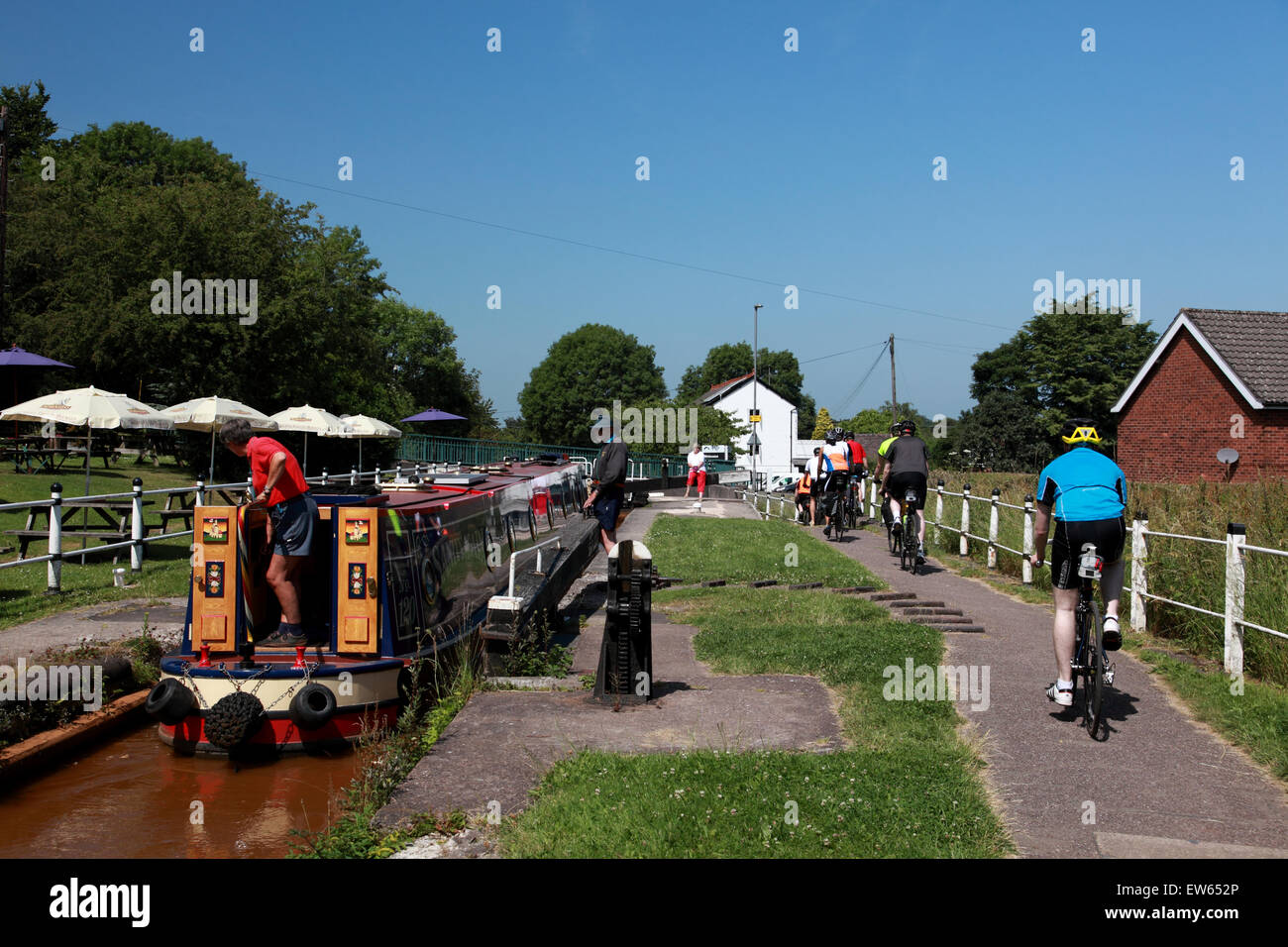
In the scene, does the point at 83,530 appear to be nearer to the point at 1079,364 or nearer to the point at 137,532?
the point at 137,532

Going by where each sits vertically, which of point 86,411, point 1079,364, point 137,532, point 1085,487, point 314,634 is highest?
point 1079,364

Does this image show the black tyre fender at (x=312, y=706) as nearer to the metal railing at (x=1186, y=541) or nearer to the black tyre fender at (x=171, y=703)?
the black tyre fender at (x=171, y=703)

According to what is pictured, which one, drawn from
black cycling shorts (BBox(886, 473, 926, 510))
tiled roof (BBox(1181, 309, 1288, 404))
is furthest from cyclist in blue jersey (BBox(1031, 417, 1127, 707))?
tiled roof (BBox(1181, 309, 1288, 404))

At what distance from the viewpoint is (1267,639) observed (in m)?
7.50

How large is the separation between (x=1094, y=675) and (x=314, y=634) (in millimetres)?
5226

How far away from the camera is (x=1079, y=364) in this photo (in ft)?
231

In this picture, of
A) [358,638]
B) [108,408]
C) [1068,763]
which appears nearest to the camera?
[1068,763]

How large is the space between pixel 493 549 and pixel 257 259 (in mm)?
27566

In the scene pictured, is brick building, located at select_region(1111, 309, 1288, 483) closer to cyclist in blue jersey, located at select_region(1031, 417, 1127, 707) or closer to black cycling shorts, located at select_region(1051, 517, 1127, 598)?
cyclist in blue jersey, located at select_region(1031, 417, 1127, 707)

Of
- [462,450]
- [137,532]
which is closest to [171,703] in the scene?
[137,532]

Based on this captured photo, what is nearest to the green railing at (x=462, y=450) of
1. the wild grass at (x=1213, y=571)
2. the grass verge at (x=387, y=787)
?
the wild grass at (x=1213, y=571)

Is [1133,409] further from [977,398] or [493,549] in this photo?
[977,398]

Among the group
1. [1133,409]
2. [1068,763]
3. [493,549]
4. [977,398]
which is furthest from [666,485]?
[977,398]
